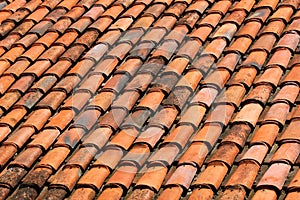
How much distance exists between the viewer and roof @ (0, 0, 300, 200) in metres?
4.23

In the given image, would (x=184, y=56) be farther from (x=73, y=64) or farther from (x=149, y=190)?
(x=149, y=190)

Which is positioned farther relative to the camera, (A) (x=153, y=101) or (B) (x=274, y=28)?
(B) (x=274, y=28)

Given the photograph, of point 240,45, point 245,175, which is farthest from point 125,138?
point 240,45

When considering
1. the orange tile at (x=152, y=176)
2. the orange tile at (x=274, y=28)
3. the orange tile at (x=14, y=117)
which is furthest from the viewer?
the orange tile at (x=274, y=28)

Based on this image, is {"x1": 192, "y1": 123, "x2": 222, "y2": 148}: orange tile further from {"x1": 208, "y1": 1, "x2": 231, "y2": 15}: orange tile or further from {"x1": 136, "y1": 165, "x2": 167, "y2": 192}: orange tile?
{"x1": 208, "y1": 1, "x2": 231, "y2": 15}: orange tile

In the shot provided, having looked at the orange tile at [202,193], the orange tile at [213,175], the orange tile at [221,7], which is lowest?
the orange tile at [202,193]

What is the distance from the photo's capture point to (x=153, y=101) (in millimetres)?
4855

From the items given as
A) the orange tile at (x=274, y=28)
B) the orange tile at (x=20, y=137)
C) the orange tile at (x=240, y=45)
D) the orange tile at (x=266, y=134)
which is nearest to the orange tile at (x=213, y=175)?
the orange tile at (x=266, y=134)

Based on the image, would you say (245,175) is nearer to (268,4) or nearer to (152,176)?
(152,176)

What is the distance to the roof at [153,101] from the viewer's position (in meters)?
4.23

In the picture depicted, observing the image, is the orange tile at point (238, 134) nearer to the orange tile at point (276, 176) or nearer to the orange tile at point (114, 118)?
the orange tile at point (276, 176)

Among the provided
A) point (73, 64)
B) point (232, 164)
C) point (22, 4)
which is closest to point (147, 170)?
point (232, 164)

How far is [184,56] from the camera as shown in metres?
5.29

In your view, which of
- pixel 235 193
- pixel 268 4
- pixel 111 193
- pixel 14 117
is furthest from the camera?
pixel 268 4
